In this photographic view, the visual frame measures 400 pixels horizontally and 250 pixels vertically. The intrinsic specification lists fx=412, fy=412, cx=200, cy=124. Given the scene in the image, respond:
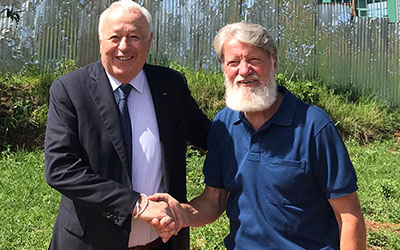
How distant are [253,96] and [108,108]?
0.69m

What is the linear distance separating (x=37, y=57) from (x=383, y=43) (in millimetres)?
7948

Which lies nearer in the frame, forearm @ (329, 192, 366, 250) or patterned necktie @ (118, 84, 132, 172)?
Answer: forearm @ (329, 192, 366, 250)

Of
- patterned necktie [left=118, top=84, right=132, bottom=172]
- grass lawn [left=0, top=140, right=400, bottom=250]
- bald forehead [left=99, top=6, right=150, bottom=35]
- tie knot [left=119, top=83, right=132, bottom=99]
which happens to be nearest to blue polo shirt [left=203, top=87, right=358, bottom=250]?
patterned necktie [left=118, top=84, right=132, bottom=172]

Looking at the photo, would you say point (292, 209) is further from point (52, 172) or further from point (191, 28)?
point (191, 28)

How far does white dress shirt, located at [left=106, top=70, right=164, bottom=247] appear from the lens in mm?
2025

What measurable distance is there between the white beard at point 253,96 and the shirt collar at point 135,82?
0.48 metres

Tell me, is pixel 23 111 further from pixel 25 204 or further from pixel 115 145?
pixel 115 145

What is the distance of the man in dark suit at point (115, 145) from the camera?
72.8 inches

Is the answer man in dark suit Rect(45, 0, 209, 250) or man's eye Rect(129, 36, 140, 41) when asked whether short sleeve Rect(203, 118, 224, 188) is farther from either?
man's eye Rect(129, 36, 140, 41)

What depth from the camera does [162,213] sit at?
192cm

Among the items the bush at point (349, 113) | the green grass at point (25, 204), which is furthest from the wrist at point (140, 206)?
the bush at point (349, 113)

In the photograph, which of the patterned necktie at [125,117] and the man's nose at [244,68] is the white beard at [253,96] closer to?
the man's nose at [244,68]

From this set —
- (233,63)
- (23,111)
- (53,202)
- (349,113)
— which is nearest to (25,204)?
(53,202)

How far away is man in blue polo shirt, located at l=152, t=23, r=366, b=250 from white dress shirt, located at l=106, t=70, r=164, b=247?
114mm
